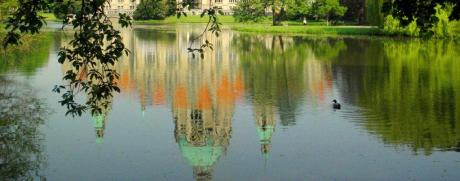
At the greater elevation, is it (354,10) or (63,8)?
(354,10)

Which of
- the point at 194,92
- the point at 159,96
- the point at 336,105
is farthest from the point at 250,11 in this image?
the point at 336,105

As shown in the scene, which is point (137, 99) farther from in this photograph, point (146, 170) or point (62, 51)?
point (62, 51)

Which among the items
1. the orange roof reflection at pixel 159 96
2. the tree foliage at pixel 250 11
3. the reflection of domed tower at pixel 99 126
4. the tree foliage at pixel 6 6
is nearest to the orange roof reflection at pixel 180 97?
the orange roof reflection at pixel 159 96

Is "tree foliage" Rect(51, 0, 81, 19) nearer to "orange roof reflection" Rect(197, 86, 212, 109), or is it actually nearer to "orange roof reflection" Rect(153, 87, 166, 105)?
"orange roof reflection" Rect(197, 86, 212, 109)

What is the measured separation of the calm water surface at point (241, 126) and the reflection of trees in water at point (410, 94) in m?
0.05

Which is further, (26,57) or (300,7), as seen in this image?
(300,7)

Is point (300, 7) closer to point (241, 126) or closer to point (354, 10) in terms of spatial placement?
point (354, 10)

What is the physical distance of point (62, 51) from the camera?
25.6 ft

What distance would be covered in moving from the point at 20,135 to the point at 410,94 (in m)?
13.9

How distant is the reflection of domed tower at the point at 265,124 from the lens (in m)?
15.8

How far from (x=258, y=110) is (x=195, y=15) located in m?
108

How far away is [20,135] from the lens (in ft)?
Result: 52.1

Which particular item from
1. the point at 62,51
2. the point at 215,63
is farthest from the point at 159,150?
→ the point at 215,63

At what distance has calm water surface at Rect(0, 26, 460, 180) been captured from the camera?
44.8 feet
